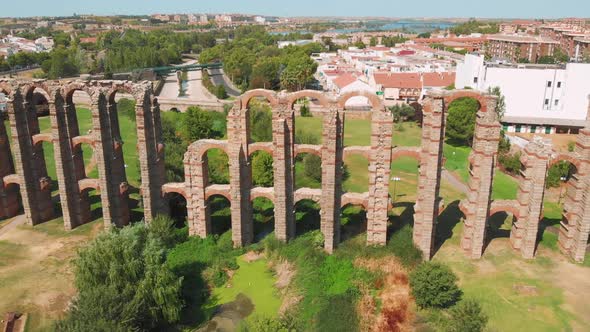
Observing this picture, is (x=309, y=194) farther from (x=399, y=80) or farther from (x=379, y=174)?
(x=399, y=80)

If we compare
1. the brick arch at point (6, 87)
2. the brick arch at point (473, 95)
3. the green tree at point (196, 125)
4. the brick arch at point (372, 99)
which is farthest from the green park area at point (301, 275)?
the green tree at point (196, 125)

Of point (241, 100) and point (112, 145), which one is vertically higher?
point (241, 100)

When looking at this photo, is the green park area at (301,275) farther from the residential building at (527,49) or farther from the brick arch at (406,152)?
the residential building at (527,49)

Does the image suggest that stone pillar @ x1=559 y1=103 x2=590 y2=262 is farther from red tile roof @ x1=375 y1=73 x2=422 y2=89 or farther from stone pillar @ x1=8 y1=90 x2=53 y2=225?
red tile roof @ x1=375 y1=73 x2=422 y2=89

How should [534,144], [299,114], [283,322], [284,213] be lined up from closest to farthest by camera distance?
1. [283,322]
2. [534,144]
3. [284,213]
4. [299,114]

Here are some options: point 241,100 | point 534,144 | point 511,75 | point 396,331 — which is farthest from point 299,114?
point 396,331

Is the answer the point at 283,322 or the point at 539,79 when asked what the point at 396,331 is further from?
the point at 539,79

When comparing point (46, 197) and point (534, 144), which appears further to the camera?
point (46, 197)

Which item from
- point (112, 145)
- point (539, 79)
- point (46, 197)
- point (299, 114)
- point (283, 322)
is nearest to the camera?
point (283, 322)
